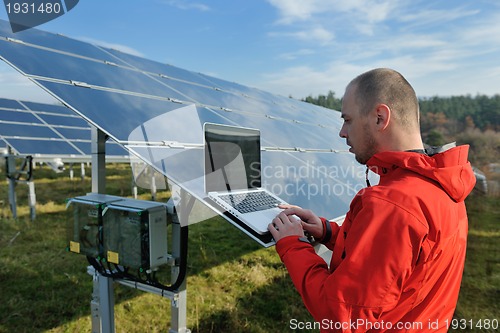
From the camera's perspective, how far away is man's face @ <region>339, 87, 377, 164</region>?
1.81 m

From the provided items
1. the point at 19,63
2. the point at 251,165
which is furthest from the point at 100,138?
the point at 251,165

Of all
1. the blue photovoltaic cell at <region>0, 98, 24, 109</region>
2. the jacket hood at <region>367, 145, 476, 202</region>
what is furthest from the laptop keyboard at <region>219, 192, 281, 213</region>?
the blue photovoltaic cell at <region>0, 98, 24, 109</region>

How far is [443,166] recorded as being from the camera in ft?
5.50

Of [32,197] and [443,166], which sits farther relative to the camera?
[32,197]

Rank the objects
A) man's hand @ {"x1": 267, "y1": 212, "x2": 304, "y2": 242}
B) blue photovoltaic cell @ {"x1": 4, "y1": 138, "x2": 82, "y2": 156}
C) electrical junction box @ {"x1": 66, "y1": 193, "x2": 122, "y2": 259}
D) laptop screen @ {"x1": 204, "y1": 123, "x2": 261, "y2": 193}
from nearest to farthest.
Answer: man's hand @ {"x1": 267, "y1": 212, "x2": 304, "y2": 242} → laptop screen @ {"x1": 204, "y1": 123, "x2": 261, "y2": 193} → electrical junction box @ {"x1": 66, "y1": 193, "x2": 122, "y2": 259} → blue photovoltaic cell @ {"x1": 4, "y1": 138, "x2": 82, "y2": 156}

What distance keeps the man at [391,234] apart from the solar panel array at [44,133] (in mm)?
7812

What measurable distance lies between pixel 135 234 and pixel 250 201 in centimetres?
98

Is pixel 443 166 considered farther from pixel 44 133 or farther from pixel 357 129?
pixel 44 133

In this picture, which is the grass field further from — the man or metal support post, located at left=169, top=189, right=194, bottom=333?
the man

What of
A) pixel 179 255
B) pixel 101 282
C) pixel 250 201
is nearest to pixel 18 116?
pixel 101 282

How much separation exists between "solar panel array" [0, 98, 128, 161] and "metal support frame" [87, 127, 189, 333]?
222 inches

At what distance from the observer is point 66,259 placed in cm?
676

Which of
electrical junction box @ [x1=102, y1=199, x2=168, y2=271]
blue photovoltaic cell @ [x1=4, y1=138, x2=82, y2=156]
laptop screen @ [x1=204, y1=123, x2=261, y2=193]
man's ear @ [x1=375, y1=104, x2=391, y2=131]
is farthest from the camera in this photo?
blue photovoltaic cell @ [x1=4, y1=138, x2=82, y2=156]

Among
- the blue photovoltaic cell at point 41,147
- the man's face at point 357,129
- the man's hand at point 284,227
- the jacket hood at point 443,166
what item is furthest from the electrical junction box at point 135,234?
the blue photovoltaic cell at point 41,147
